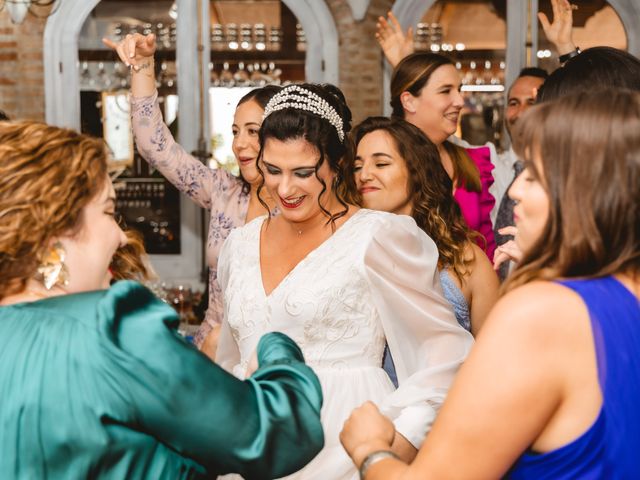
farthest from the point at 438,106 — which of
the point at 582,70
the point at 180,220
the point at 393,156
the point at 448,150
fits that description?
the point at 180,220

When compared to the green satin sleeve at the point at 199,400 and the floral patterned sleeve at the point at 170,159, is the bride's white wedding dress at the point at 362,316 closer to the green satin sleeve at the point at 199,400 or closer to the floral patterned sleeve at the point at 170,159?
the green satin sleeve at the point at 199,400

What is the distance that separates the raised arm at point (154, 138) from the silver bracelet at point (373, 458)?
1.99 metres

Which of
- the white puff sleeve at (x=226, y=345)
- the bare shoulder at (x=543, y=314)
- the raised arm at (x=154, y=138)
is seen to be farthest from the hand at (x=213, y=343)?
the bare shoulder at (x=543, y=314)

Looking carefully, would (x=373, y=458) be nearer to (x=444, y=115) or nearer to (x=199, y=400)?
(x=199, y=400)

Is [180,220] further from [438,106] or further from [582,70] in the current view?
[582,70]

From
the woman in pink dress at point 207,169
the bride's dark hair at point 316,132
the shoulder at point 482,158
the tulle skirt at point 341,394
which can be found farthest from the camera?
the shoulder at point 482,158

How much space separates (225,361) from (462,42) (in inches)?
153

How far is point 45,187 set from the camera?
130cm

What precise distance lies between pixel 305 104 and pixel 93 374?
1261mm

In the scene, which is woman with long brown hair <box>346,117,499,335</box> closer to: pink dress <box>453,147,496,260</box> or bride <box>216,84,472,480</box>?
bride <box>216,84,472,480</box>

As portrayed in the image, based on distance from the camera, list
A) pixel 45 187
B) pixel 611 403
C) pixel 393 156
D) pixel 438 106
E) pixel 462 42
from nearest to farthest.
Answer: pixel 611 403, pixel 45 187, pixel 393 156, pixel 438 106, pixel 462 42

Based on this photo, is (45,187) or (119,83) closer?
(45,187)

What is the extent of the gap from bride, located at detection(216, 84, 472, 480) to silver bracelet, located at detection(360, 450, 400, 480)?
606 millimetres

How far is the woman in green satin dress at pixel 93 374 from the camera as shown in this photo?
4.02 ft
